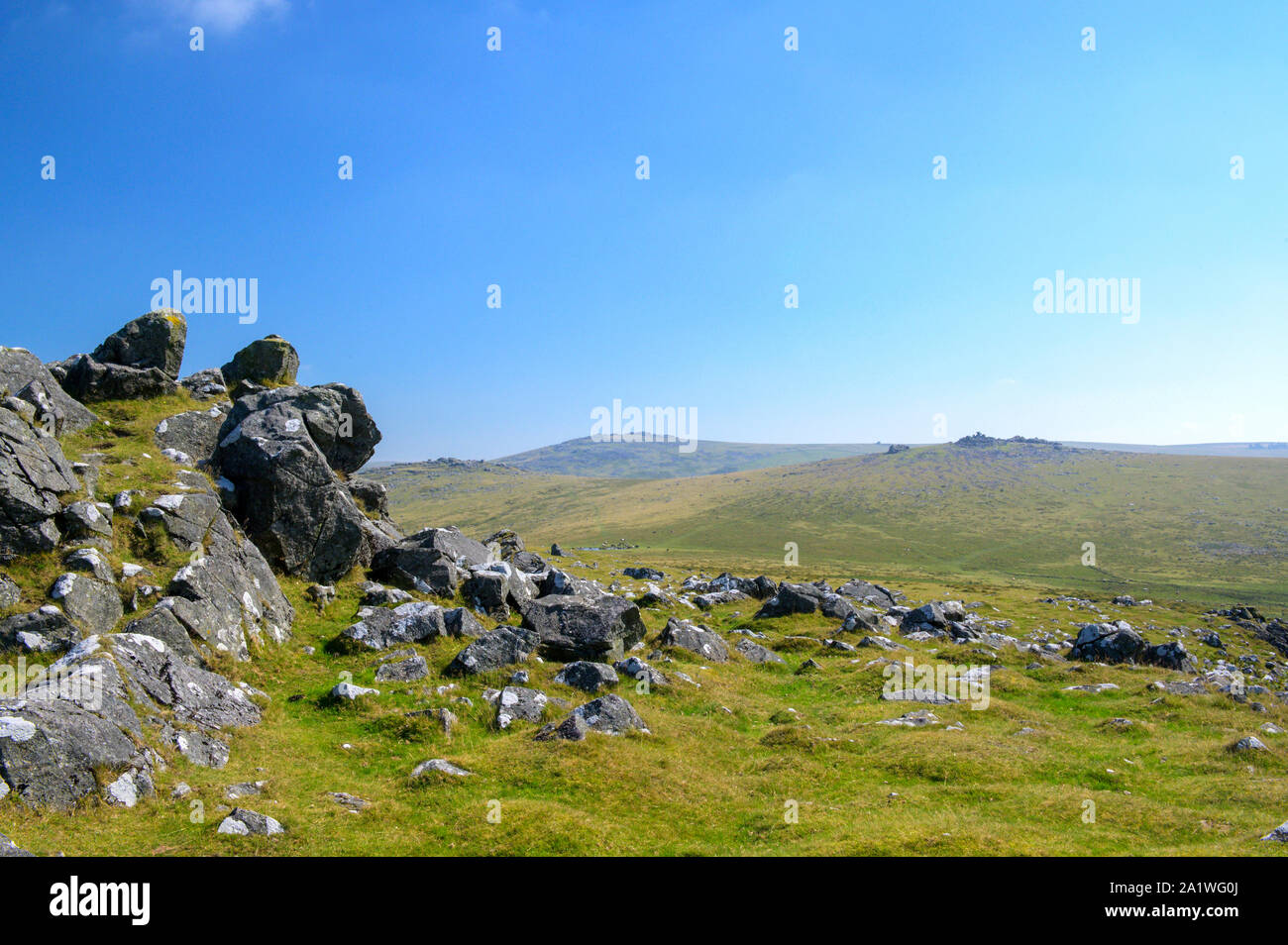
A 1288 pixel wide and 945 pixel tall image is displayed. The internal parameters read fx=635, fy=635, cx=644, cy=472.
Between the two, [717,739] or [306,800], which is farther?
[717,739]

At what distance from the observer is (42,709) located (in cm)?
1427

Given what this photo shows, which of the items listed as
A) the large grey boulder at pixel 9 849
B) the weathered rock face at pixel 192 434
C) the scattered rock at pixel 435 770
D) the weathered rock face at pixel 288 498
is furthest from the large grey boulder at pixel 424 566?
the large grey boulder at pixel 9 849

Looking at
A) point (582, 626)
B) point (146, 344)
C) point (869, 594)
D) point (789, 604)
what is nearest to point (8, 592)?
point (582, 626)

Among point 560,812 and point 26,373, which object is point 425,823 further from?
point 26,373

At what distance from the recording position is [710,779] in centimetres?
1892

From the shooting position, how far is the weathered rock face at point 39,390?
92.9 feet

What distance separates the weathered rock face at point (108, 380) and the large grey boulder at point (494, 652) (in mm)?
26012

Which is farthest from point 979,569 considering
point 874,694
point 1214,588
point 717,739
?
point 717,739

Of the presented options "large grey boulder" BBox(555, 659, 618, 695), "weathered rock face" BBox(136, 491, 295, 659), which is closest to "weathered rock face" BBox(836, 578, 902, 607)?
"large grey boulder" BBox(555, 659, 618, 695)

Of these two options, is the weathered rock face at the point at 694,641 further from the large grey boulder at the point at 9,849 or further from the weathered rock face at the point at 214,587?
the large grey boulder at the point at 9,849

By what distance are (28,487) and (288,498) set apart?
10.1 meters

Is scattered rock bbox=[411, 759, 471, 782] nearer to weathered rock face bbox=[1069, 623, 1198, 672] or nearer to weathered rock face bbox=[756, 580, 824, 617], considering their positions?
weathered rock face bbox=[756, 580, 824, 617]

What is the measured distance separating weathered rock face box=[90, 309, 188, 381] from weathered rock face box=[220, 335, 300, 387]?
168 inches
